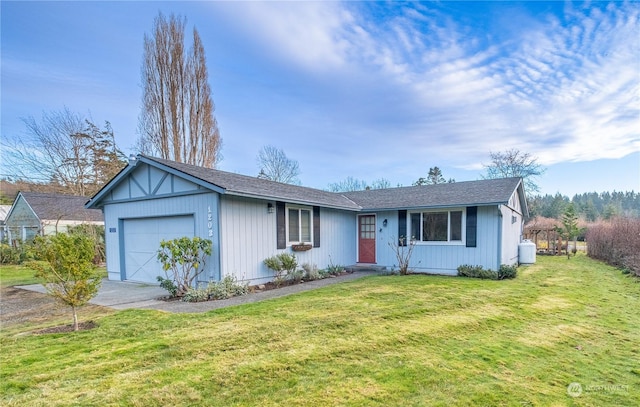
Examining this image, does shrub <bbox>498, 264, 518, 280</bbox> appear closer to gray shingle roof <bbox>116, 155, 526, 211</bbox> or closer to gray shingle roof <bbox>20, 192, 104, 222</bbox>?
gray shingle roof <bbox>116, 155, 526, 211</bbox>

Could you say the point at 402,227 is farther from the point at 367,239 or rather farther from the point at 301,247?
the point at 301,247

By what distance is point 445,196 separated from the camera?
11.2 meters

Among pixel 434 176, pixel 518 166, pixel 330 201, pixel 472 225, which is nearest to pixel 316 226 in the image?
pixel 330 201

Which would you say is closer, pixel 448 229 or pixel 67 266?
pixel 67 266

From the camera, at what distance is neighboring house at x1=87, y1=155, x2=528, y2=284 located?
8047 millimetres

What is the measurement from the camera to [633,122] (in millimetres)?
11000

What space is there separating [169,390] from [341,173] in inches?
1023

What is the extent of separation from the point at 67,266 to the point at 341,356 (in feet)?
14.8

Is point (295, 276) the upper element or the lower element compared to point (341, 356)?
lower

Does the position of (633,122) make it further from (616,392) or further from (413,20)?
(616,392)

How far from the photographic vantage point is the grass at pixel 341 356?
294 centimetres

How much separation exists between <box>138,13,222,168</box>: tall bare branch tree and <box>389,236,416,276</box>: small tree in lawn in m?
13.9

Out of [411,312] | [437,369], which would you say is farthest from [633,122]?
[437,369]

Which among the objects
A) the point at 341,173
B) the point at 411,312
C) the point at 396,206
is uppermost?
the point at 341,173
